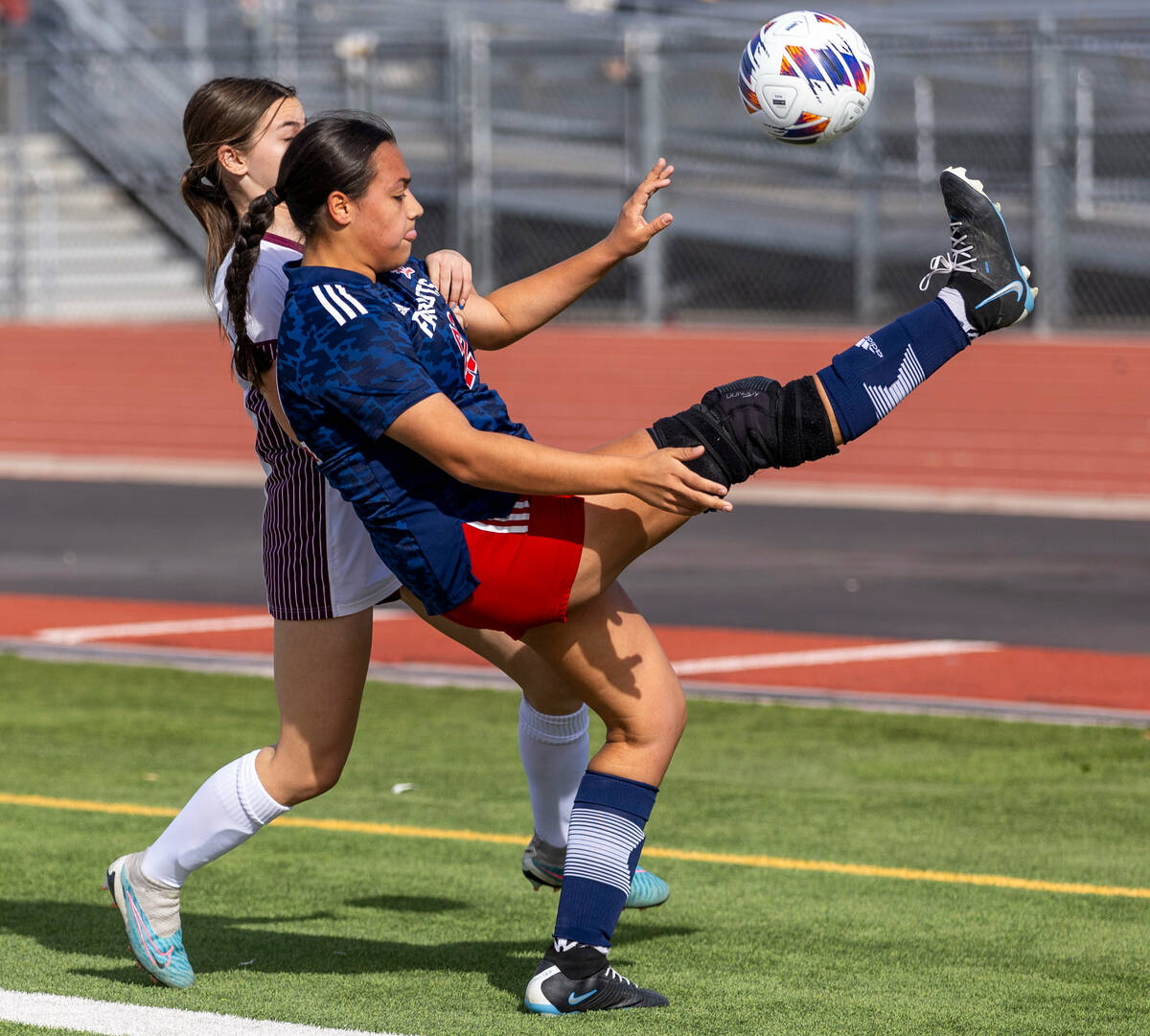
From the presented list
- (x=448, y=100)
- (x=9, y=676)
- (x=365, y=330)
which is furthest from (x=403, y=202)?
(x=448, y=100)

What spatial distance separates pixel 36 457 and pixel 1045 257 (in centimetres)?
1021

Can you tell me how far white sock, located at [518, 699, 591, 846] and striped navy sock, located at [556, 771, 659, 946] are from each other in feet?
1.71

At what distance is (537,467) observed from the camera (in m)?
3.95

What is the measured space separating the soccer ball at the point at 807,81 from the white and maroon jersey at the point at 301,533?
4.75ft

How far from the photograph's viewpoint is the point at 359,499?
162 inches

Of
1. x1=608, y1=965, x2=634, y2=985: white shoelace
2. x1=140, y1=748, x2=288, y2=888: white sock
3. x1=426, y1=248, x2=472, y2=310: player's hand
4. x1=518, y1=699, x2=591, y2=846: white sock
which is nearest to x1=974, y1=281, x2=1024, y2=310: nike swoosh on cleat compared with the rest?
x1=426, y1=248, x2=472, y2=310: player's hand

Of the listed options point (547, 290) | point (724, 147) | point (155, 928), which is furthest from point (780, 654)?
point (724, 147)

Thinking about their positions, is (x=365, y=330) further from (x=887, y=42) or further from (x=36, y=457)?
(x=36, y=457)

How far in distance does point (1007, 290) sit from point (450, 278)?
4.19 feet

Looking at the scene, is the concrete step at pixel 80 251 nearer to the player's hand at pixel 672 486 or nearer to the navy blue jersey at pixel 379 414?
the navy blue jersey at pixel 379 414

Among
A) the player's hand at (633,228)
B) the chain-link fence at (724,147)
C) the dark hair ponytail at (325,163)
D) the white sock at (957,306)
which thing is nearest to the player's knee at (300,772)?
the dark hair ponytail at (325,163)

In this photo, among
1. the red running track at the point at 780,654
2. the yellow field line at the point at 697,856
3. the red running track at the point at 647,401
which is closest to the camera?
the yellow field line at the point at 697,856

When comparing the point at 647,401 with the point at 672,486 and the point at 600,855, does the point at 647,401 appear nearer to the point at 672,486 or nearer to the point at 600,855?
the point at 600,855

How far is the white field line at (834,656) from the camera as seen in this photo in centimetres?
947
